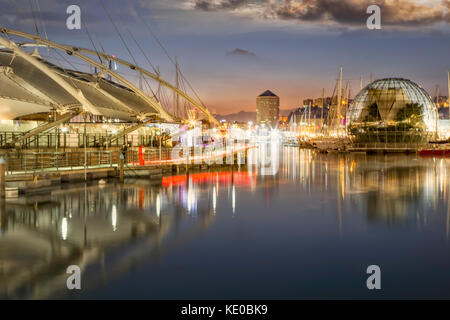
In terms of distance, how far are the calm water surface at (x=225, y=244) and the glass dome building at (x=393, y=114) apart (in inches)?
2087

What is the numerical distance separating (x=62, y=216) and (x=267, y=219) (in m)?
6.16

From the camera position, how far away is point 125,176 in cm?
2627

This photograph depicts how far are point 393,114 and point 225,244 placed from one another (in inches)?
2594

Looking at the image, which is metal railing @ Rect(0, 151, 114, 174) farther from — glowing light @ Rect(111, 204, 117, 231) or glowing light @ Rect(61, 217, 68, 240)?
glowing light @ Rect(61, 217, 68, 240)

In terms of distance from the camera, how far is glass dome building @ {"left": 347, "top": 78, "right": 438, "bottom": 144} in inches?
2739

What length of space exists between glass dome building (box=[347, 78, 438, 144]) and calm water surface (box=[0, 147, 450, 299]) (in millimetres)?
53000

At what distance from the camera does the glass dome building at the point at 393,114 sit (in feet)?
228

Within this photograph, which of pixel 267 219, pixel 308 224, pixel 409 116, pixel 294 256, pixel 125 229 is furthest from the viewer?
pixel 409 116

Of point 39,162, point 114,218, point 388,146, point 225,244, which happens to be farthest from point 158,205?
point 388,146

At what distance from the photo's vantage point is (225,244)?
34.8ft

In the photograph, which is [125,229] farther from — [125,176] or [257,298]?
[125,176]

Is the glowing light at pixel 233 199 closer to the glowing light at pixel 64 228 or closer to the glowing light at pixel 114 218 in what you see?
the glowing light at pixel 114 218

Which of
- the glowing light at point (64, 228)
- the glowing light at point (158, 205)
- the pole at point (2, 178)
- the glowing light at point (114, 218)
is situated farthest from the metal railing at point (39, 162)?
the glowing light at point (64, 228)
